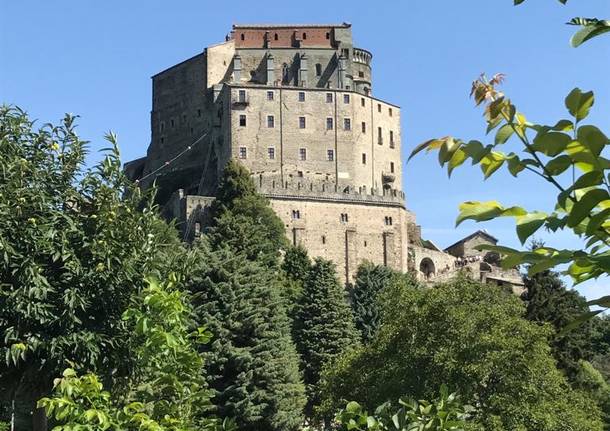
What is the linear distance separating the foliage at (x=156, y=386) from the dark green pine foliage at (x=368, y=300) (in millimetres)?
40260

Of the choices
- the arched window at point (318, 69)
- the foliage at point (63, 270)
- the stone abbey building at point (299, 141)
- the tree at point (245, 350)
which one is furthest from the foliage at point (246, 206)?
the foliage at point (63, 270)

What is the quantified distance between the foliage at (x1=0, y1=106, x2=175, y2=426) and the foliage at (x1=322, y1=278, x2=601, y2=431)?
16.0 m

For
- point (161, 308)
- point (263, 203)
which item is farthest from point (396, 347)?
point (263, 203)

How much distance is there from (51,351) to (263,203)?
62096mm

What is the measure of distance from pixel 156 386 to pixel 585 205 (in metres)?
9.85

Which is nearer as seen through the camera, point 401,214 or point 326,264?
point 326,264

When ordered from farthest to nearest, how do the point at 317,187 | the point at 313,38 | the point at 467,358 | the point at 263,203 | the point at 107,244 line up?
the point at 313,38 < the point at 317,187 < the point at 263,203 < the point at 467,358 < the point at 107,244

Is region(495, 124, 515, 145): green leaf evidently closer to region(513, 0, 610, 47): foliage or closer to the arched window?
region(513, 0, 610, 47): foliage

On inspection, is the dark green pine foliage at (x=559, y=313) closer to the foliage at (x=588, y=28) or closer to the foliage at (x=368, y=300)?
the foliage at (x=368, y=300)

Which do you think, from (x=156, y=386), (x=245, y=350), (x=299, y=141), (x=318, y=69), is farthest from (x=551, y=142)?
(x=318, y=69)

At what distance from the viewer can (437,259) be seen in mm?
87125

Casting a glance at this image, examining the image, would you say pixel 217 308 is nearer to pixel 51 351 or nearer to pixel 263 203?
pixel 51 351

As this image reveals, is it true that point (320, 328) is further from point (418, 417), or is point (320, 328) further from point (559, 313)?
point (418, 417)

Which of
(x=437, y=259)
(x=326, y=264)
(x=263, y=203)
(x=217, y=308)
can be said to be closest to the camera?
(x=217, y=308)
